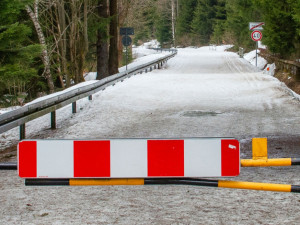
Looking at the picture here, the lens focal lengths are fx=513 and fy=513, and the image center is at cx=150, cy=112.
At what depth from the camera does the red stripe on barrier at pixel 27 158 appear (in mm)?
4121

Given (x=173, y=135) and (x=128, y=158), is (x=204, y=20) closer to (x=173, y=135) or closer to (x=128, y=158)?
(x=173, y=135)

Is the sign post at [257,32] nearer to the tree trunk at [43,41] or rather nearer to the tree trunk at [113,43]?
the tree trunk at [113,43]

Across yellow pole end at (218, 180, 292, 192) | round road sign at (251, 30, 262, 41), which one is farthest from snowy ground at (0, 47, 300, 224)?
round road sign at (251, 30, 262, 41)

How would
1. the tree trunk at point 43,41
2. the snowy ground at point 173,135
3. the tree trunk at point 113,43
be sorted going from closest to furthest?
1. the snowy ground at point 173,135
2. the tree trunk at point 43,41
3. the tree trunk at point 113,43

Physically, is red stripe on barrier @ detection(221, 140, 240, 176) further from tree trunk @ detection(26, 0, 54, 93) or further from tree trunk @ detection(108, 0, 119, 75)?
tree trunk @ detection(108, 0, 119, 75)

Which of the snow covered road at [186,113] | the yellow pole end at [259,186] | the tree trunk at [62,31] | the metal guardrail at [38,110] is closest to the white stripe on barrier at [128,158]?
the yellow pole end at [259,186]

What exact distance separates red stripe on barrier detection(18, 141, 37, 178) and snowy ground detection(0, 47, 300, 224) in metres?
0.57

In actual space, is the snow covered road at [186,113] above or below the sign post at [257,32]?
below

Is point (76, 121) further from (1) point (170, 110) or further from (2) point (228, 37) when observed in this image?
(2) point (228, 37)

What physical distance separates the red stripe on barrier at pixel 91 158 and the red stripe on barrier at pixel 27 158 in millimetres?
337

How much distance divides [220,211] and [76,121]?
24.6 ft

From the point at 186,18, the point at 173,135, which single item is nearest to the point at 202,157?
the point at 173,135

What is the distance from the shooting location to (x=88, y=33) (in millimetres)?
28203

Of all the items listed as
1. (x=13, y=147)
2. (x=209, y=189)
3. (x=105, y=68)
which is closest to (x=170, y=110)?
(x=13, y=147)
